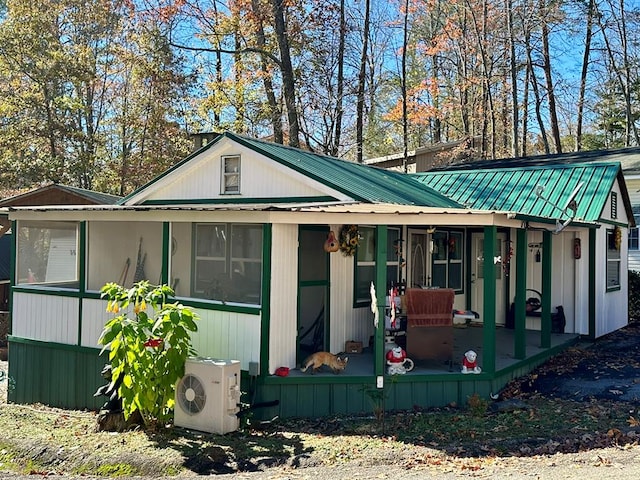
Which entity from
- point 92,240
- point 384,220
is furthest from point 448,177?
point 92,240

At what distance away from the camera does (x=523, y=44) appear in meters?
25.0

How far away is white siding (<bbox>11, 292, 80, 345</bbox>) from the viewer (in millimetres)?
9281

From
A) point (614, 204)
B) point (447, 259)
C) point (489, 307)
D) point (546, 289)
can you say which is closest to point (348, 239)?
point (489, 307)

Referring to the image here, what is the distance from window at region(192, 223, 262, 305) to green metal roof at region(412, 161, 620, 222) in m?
5.40

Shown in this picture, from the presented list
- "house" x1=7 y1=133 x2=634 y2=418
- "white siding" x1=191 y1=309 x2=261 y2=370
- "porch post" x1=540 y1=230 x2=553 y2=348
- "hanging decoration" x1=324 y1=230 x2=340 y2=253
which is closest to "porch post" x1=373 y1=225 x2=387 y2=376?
"house" x1=7 y1=133 x2=634 y2=418

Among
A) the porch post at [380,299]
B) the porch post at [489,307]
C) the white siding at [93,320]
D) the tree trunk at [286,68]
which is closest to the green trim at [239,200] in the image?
the porch post at [380,299]

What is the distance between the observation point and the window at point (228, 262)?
779 centimetres

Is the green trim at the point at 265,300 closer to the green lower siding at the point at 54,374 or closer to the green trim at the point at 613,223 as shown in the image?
the green lower siding at the point at 54,374

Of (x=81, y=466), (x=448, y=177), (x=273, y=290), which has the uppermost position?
(x=448, y=177)

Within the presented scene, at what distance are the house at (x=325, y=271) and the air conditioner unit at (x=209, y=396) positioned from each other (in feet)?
1.68

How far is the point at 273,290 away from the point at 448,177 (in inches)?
292

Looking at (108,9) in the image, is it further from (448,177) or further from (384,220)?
(384,220)

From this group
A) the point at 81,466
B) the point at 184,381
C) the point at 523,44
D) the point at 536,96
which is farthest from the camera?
the point at 536,96

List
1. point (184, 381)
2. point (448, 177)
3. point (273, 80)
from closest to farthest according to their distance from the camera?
point (184, 381), point (448, 177), point (273, 80)
